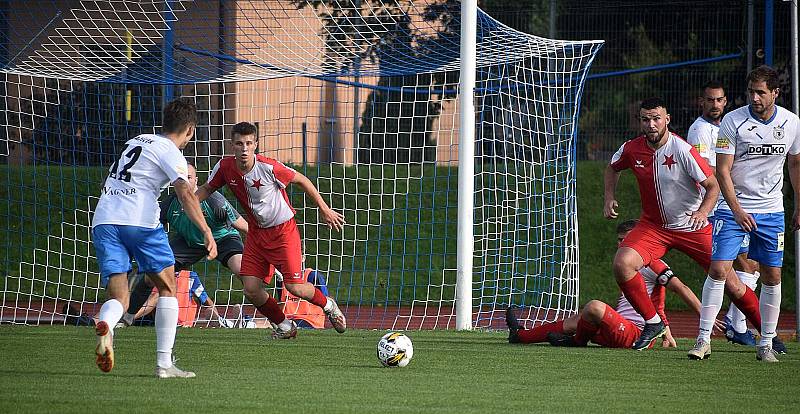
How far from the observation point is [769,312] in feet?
25.8

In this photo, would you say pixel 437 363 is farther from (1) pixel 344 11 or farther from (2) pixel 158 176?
(1) pixel 344 11

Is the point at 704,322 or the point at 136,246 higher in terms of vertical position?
the point at 136,246

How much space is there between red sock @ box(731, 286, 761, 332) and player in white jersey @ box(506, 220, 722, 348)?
15.9 inches

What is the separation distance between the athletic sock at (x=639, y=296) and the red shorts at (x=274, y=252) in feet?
9.34

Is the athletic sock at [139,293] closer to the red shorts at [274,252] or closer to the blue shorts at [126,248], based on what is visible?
the red shorts at [274,252]

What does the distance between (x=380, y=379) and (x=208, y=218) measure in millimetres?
4951

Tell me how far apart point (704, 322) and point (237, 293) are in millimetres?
9512

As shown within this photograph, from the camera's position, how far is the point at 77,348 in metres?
8.12

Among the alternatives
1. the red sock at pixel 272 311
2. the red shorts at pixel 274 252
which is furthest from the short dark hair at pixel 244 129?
the red sock at pixel 272 311

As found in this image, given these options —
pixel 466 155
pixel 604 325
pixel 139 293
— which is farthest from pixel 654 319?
pixel 139 293

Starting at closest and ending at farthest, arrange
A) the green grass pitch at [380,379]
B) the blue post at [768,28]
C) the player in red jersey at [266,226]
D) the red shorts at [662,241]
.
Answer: the green grass pitch at [380,379] → the red shorts at [662,241] → the player in red jersey at [266,226] → the blue post at [768,28]

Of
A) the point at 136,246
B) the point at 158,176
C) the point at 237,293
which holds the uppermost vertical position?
the point at 158,176

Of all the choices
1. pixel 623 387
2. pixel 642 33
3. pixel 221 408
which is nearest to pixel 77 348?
pixel 221 408

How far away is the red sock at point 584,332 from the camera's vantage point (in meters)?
8.59
